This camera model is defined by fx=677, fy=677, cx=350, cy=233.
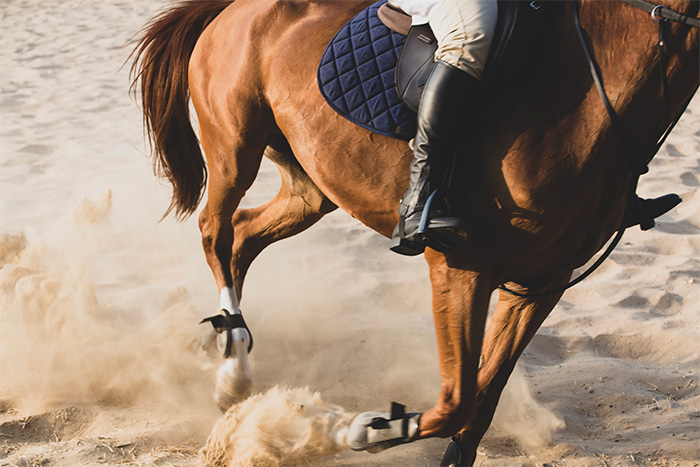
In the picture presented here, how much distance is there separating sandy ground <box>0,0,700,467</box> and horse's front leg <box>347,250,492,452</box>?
454 millimetres

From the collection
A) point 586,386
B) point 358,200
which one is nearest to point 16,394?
point 358,200

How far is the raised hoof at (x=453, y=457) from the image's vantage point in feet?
8.41

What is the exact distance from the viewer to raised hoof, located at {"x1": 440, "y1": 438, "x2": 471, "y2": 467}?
8.41 ft

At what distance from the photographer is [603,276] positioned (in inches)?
167

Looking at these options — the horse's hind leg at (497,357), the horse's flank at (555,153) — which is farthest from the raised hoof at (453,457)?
the horse's flank at (555,153)

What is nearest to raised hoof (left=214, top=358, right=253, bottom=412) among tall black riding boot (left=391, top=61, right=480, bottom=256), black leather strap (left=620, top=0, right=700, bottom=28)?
tall black riding boot (left=391, top=61, right=480, bottom=256)

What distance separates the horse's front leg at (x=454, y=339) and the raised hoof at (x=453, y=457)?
0.80 ft

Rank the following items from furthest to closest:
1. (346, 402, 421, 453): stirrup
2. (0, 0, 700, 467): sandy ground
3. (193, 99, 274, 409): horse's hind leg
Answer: (193, 99, 274, 409): horse's hind leg → (0, 0, 700, 467): sandy ground → (346, 402, 421, 453): stirrup

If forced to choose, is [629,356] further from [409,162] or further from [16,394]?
[16,394]

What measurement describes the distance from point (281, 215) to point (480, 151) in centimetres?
160

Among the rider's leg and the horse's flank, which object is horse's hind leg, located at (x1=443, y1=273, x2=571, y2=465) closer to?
the horse's flank

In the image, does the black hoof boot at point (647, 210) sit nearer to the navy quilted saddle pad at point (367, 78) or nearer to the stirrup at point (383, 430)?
the navy quilted saddle pad at point (367, 78)

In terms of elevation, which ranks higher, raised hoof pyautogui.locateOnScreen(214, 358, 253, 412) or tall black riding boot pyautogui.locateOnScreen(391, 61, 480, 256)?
tall black riding boot pyautogui.locateOnScreen(391, 61, 480, 256)

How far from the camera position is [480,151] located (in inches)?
83.7
